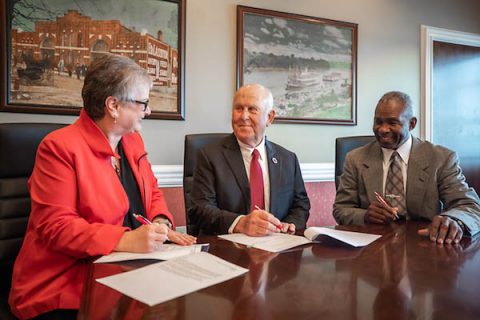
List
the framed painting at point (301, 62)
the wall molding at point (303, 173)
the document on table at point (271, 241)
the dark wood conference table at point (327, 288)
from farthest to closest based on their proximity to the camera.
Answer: the framed painting at point (301, 62) → the wall molding at point (303, 173) → the document on table at point (271, 241) → the dark wood conference table at point (327, 288)

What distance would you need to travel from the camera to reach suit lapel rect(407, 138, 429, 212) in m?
1.74

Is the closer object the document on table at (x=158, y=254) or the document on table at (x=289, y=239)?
the document on table at (x=158, y=254)

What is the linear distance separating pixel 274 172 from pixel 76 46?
A: 1.47m

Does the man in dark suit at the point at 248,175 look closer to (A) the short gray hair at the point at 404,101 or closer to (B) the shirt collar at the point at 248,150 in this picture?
(B) the shirt collar at the point at 248,150

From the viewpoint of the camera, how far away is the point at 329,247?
4.08 feet

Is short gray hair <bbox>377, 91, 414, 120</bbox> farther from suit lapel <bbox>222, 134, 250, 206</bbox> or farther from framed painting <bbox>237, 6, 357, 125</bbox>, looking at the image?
framed painting <bbox>237, 6, 357, 125</bbox>

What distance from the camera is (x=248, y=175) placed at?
1.78 meters

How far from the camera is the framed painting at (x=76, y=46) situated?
7.31 ft

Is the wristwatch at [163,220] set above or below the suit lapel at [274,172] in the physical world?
below

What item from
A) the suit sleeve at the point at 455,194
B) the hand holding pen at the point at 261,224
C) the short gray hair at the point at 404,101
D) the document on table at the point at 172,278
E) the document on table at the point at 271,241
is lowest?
the document on table at the point at 271,241

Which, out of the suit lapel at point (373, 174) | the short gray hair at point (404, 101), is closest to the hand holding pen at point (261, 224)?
the suit lapel at point (373, 174)

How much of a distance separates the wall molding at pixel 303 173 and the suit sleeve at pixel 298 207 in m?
1.01

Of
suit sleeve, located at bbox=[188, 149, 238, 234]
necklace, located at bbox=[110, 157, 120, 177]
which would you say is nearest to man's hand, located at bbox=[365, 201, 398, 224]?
suit sleeve, located at bbox=[188, 149, 238, 234]

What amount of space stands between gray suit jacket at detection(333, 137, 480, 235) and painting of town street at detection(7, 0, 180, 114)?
1.31 metres
